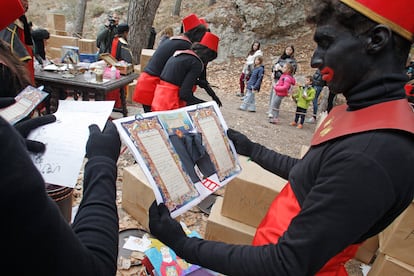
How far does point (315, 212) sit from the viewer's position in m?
0.81

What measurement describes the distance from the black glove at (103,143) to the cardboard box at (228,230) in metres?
1.47

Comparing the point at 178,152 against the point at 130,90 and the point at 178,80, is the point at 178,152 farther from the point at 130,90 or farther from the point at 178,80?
the point at 130,90

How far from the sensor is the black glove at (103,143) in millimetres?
1009

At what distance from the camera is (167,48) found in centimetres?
319

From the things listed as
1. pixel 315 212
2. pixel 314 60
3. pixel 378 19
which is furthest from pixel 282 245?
pixel 378 19

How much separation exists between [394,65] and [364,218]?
47 cm

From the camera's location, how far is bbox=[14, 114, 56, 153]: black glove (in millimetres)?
1129

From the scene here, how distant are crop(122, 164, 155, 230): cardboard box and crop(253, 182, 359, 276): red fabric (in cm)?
159

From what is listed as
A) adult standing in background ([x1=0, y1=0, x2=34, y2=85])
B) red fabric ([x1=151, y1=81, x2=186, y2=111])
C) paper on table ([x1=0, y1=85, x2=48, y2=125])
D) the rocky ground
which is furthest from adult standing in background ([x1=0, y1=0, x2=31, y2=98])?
red fabric ([x1=151, y1=81, x2=186, y2=111])

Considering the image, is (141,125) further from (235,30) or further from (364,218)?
(235,30)

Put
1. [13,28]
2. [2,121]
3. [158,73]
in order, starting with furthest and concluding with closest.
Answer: [158,73] < [13,28] < [2,121]

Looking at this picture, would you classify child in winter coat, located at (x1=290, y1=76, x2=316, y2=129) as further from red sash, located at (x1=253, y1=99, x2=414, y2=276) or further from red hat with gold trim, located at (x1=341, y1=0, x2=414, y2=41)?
red hat with gold trim, located at (x1=341, y1=0, x2=414, y2=41)

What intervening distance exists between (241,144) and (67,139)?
86 centimetres

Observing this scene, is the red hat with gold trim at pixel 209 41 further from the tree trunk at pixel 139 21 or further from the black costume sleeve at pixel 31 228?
the tree trunk at pixel 139 21
